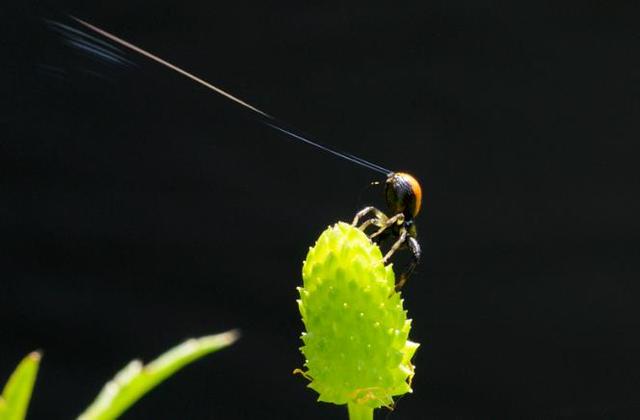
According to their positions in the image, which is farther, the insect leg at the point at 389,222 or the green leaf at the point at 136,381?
the insect leg at the point at 389,222

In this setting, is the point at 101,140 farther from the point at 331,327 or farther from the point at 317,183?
the point at 331,327

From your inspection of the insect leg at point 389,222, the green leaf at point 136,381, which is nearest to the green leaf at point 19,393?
the green leaf at point 136,381

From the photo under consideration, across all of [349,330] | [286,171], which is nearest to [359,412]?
[349,330]

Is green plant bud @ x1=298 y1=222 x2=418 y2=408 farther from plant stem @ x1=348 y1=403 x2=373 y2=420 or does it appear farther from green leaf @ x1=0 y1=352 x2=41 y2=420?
green leaf @ x1=0 y1=352 x2=41 y2=420

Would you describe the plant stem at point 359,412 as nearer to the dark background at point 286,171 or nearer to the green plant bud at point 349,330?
the green plant bud at point 349,330

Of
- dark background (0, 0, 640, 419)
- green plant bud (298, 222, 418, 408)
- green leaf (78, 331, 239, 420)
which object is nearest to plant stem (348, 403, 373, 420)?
green plant bud (298, 222, 418, 408)

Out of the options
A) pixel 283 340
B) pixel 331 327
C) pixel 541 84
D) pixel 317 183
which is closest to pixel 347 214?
pixel 317 183
